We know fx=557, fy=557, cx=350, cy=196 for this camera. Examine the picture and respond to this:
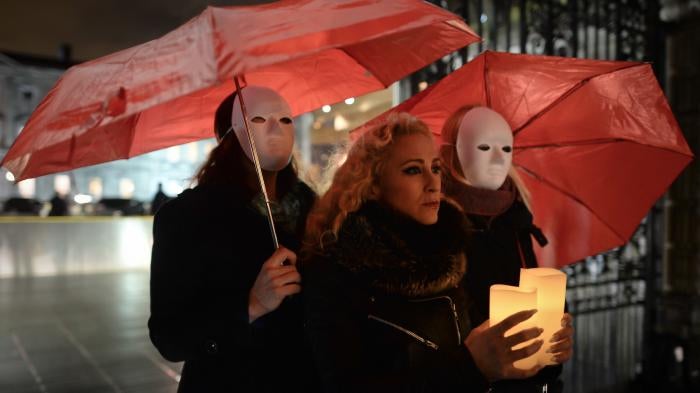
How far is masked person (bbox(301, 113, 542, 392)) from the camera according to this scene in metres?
1.42

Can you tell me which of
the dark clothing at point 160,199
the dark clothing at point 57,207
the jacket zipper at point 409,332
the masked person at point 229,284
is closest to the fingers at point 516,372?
the jacket zipper at point 409,332

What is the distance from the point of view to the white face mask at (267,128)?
80.3 inches

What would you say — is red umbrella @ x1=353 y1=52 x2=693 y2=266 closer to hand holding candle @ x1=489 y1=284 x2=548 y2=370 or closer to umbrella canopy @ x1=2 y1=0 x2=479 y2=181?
umbrella canopy @ x1=2 y1=0 x2=479 y2=181

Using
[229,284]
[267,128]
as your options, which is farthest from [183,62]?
[229,284]

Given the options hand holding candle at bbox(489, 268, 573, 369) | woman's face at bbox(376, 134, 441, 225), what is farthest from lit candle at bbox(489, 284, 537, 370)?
woman's face at bbox(376, 134, 441, 225)

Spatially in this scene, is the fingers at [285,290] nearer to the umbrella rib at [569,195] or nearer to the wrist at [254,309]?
the wrist at [254,309]

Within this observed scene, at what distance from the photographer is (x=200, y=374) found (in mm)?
1939

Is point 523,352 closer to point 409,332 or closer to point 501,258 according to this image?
point 409,332

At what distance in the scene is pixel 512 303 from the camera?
1.36 metres

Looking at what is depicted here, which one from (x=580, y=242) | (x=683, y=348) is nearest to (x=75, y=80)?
(x=580, y=242)

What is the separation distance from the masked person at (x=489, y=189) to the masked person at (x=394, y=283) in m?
0.50

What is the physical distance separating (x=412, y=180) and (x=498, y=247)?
0.70 m

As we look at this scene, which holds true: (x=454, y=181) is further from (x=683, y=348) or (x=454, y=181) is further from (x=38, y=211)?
(x=38, y=211)

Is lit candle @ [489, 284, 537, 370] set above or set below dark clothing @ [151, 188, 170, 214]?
below
